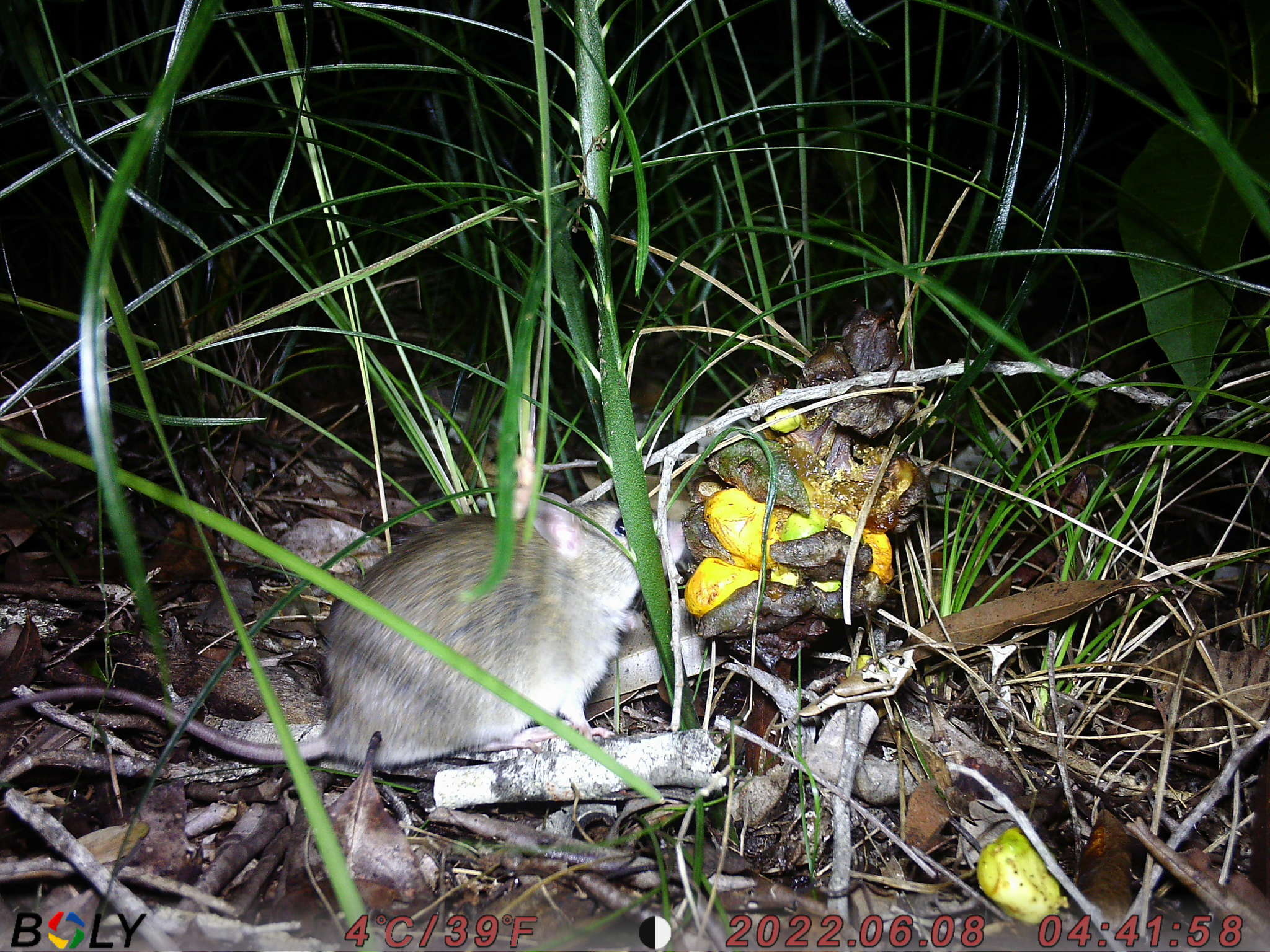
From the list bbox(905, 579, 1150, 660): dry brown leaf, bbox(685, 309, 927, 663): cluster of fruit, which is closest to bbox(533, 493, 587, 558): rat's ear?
bbox(685, 309, 927, 663): cluster of fruit

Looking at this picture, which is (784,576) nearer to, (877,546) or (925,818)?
(877,546)

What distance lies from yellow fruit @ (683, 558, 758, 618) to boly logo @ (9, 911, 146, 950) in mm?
1308

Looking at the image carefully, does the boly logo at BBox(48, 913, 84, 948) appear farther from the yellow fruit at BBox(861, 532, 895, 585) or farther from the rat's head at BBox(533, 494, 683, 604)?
the yellow fruit at BBox(861, 532, 895, 585)

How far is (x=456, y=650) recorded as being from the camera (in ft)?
7.49

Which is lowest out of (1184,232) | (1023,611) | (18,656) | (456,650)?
(1023,611)

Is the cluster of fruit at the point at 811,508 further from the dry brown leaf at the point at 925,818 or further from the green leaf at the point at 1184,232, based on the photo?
the green leaf at the point at 1184,232

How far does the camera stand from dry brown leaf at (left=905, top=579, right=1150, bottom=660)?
2258 mm

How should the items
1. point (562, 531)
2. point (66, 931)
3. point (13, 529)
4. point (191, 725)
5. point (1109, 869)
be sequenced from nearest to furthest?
point (66, 931) → point (1109, 869) → point (191, 725) → point (562, 531) → point (13, 529)

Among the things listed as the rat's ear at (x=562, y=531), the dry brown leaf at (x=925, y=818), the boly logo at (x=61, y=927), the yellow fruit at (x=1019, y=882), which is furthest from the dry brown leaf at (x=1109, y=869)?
the boly logo at (x=61, y=927)

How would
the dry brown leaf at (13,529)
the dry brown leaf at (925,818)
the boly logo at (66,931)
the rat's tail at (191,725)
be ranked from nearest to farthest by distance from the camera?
the boly logo at (66,931) < the dry brown leaf at (925,818) < the rat's tail at (191,725) < the dry brown leaf at (13,529)

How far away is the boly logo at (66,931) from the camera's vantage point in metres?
1.67

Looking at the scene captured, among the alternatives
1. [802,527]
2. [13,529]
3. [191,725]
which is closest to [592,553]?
[802,527]

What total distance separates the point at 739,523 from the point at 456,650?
0.84 metres

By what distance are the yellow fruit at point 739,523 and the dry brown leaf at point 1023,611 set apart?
58 cm
